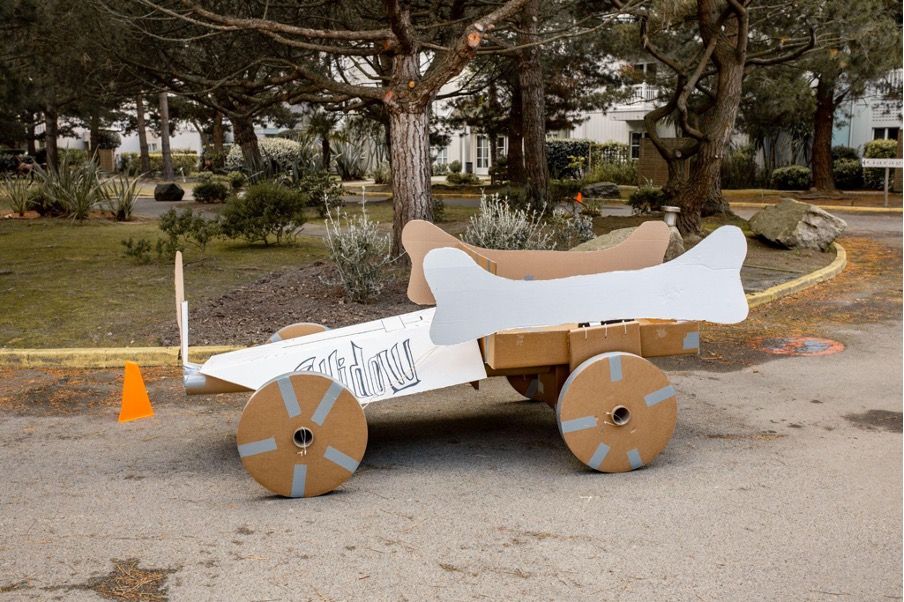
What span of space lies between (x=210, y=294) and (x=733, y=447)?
6793 mm

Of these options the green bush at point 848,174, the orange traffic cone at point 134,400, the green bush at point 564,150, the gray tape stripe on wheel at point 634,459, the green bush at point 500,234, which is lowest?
the gray tape stripe on wheel at point 634,459

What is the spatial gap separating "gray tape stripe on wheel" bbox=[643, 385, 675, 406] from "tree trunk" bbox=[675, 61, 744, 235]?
35.0ft

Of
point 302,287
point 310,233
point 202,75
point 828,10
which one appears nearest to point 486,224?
point 302,287

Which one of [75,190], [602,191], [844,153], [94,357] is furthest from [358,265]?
[844,153]

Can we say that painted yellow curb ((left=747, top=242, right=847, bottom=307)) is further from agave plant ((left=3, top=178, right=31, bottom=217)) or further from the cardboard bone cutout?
agave plant ((left=3, top=178, right=31, bottom=217))

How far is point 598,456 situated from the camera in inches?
194

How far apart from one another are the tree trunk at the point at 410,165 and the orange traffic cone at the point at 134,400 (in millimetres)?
5365

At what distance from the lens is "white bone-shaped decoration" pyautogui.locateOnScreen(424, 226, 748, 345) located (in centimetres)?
475

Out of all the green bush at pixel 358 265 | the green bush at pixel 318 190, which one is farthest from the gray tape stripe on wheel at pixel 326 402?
the green bush at pixel 318 190

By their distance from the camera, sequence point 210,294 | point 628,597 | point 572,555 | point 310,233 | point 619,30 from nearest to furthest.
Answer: point 628,597, point 572,555, point 210,294, point 310,233, point 619,30

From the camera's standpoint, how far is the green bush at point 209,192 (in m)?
26.6

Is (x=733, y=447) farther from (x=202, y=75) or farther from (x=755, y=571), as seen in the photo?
(x=202, y=75)

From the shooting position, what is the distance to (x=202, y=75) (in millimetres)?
12391

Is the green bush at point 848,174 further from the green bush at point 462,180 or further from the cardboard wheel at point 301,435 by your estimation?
the cardboard wheel at point 301,435
